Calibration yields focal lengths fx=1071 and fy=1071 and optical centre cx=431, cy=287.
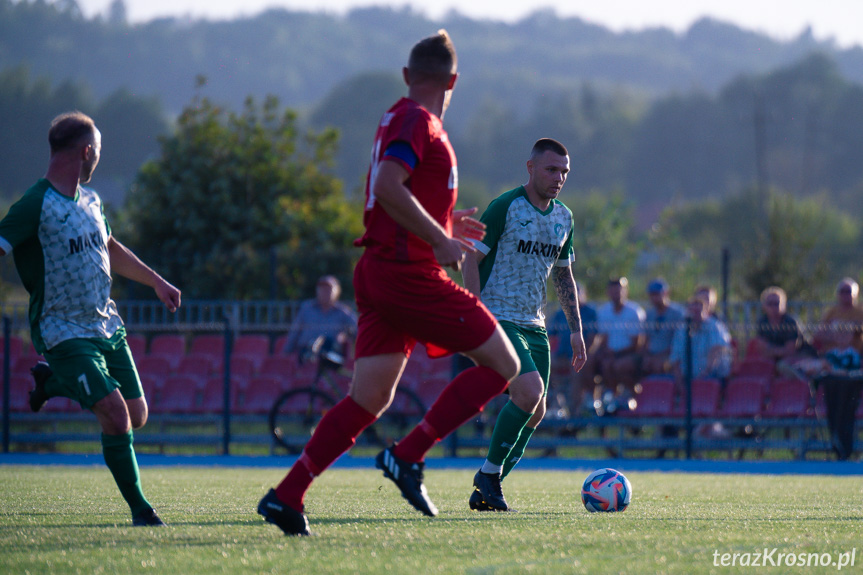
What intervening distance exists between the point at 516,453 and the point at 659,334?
24.7 feet

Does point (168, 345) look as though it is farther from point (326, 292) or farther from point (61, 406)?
point (326, 292)

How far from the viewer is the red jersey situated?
429 centimetres

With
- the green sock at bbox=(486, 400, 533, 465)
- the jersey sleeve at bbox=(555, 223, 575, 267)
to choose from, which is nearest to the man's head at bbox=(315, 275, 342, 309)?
the jersey sleeve at bbox=(555, 223, 575, 267)

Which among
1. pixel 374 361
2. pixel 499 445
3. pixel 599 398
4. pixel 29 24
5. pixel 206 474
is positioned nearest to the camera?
pixel 374 361

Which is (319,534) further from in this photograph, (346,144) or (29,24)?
(29,24)

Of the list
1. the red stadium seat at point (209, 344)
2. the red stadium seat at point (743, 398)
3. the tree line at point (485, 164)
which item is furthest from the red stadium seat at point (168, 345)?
the red stadium seat at point (743, 398)

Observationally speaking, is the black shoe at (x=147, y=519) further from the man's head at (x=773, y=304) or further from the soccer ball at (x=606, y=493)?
the man's head at (x=773, y=304)

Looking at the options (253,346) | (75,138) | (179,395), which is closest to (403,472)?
(75,138)

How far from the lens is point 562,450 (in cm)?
1400

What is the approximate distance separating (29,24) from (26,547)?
151093 mm

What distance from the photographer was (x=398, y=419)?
43.4 feet

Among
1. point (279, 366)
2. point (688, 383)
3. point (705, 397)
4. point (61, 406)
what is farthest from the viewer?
point (61, 406)

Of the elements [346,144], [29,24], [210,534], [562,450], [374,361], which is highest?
[29,24]

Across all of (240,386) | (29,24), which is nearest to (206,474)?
(240,386)
